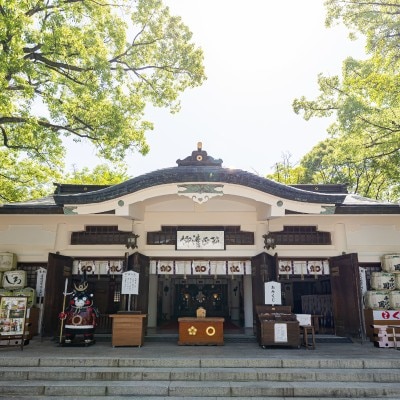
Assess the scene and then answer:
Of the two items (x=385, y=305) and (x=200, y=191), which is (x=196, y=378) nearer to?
(x=200, y=191)

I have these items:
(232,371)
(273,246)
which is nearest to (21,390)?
(232,371)

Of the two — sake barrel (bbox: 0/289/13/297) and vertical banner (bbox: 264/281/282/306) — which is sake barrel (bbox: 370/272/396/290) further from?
sake barrel (bbox: 0/289/13/297)

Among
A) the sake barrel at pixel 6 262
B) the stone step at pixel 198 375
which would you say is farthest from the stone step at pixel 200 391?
the sake barrel at pixel 6 262

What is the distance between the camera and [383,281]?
32.7ft

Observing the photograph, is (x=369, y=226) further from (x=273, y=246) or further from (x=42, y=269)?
(x=42, y=269)

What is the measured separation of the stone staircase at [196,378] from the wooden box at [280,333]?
4.75ft

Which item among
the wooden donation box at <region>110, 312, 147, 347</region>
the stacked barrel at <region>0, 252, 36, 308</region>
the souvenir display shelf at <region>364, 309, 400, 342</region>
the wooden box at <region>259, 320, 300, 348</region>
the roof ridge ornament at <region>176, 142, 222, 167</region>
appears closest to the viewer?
the wooden box at <region>259, 320, 300, 348</region>

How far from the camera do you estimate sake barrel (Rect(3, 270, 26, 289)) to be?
10.2 meters

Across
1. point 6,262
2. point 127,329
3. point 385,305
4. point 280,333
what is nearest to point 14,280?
point 6,262

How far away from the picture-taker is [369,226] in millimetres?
10992

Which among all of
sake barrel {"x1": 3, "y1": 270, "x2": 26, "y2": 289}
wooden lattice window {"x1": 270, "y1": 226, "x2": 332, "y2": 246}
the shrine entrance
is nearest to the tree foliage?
wooden lattice window {"x1": 270, "y1": 226, "x2": 332, "y2": 246}

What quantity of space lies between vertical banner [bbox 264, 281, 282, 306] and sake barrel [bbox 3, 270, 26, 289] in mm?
7650

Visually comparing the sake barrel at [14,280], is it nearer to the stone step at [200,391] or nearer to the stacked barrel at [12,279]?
the stacked barrel at [12,279]

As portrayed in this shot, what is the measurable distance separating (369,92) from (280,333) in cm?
820
